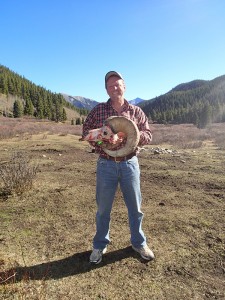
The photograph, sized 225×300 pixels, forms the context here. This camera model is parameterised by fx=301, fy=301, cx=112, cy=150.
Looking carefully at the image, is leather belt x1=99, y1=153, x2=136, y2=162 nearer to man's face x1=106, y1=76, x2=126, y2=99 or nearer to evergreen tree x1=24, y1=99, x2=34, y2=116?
man's face x1=106, y1=76, x2=126, y2=99

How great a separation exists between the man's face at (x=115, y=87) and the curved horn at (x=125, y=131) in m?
0.38

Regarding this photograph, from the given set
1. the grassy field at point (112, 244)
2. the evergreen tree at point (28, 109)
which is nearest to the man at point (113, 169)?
the grassy field at point (112, 244)

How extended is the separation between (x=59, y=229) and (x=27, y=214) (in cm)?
97

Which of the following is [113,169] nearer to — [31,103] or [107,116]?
[107,116]

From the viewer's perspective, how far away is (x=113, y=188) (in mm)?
4090

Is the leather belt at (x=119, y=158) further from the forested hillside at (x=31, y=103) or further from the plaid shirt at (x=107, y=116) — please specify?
the forested hillside at (x=31, y=103)

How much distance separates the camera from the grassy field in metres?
3.66

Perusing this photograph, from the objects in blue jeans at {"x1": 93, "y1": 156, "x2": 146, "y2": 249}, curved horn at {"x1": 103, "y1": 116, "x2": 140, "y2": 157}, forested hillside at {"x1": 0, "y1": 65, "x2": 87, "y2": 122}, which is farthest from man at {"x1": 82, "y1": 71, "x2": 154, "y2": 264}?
forested hillside at {"x1": 0, "y1": 65, "x2": 87, "y2": 122}

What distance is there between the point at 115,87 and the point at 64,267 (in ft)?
8.33

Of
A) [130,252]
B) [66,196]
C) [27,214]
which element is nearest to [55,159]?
[66,196]

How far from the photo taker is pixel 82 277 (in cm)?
390

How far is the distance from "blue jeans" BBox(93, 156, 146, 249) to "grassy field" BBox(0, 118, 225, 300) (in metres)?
0.51

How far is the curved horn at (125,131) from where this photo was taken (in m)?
3.75

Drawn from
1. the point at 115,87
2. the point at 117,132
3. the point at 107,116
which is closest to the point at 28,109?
the point at 107,116
